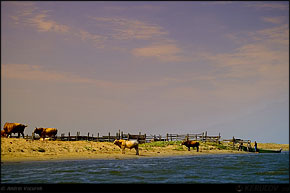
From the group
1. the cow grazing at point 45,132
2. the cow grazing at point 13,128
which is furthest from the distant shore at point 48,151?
the cow grazing at point 45,132

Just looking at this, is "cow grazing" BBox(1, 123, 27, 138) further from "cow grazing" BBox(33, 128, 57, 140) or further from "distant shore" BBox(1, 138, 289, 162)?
"distant shore" BBox(1, 138, 289, 162)

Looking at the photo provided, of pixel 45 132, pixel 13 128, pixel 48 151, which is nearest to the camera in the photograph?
pixel 48 151

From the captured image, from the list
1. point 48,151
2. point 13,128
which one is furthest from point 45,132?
point 48,151

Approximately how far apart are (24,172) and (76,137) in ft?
107

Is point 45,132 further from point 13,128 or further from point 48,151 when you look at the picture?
point 48,151

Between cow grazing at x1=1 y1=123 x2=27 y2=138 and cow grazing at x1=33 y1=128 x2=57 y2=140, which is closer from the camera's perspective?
cow grazing at x1=1 y1=123 x2=27 y2=138

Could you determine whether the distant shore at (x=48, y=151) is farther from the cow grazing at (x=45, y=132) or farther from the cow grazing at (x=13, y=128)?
the cow grazing at (x=45, y=132)

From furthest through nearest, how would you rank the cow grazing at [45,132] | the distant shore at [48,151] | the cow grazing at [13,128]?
the cow grazing at [45,132]
the cow grazing at [13,128]
the distant shore at [48,151]

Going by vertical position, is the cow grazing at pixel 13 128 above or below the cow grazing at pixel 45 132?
above

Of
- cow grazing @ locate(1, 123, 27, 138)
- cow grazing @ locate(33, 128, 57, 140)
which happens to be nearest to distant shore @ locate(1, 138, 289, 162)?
cow grazing @ locate(1, 123, 27, 138)

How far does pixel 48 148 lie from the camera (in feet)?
118

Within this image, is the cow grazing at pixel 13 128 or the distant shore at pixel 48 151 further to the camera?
the cow grazing at pixel 13 128
